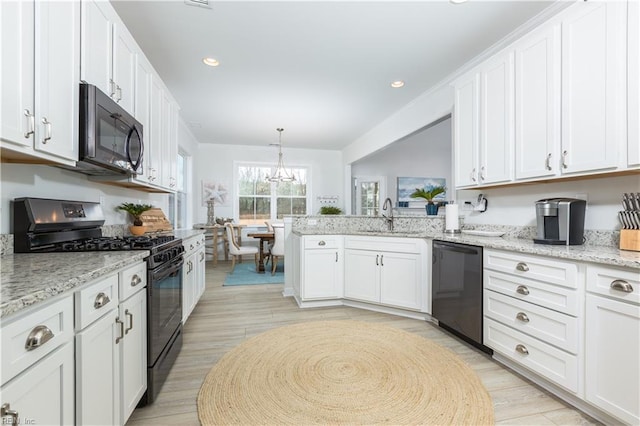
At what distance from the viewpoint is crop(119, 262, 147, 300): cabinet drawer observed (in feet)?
4.55

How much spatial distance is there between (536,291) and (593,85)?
1.34m

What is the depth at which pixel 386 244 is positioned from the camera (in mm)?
3252

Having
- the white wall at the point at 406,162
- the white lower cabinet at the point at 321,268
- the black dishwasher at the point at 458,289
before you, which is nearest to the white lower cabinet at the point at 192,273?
the white lower cabinet at the point at 321,268

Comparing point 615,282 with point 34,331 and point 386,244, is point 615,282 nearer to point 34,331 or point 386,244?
point 386,244

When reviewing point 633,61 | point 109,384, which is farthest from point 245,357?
point 633,61

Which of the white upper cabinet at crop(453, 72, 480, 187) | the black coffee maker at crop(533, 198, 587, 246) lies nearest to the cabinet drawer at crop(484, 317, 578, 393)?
the black coffee maker at crop(533, 198, 587, 246)

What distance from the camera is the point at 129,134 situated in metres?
2.05

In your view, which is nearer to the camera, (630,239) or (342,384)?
(630,239)

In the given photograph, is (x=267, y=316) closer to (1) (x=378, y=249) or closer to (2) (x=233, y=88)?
(1) (x=378, y=249)

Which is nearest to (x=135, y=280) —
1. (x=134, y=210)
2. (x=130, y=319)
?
(x=130, y=319)

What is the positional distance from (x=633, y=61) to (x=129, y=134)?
10.3 ft

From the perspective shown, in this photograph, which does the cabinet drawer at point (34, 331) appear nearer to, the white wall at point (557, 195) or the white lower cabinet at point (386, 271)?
the white lower cabinet at point (386, 271)

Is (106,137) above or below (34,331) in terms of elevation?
above

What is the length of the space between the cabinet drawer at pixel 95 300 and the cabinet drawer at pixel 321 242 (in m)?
2.28
